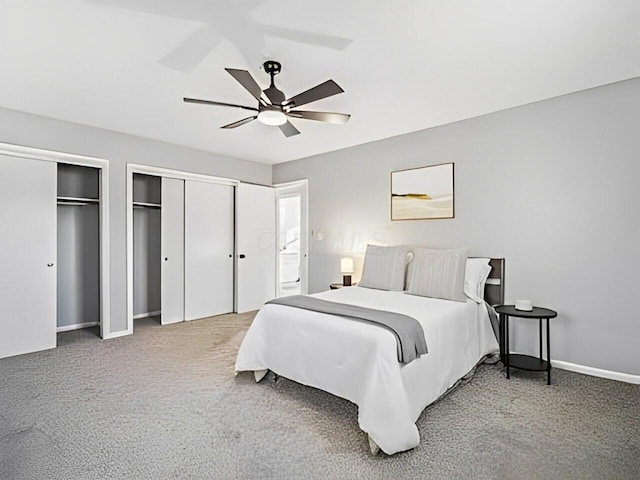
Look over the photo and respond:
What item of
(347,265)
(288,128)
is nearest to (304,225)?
(347,265)

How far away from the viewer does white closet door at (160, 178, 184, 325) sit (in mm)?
4992

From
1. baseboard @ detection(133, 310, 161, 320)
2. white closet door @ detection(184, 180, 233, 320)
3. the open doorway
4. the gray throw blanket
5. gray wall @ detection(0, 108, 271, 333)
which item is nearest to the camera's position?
the gray throw blanket

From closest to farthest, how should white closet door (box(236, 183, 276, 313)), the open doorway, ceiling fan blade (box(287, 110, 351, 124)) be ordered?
1. ceiling fan blade (box(287, 110, 351, 124))
2. white closet door (box(236, 183, 276, 313))
3. the open doorway

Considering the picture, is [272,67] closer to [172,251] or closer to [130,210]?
[130,210]

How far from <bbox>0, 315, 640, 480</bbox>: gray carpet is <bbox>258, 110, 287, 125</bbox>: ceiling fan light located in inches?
84.5

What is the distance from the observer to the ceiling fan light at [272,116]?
2.72m

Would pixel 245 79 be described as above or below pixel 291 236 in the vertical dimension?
above

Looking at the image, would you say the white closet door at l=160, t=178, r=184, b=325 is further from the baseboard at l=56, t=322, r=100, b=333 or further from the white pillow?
the white pillow

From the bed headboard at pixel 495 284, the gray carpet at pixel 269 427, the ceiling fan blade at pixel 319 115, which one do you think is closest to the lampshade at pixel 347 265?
the bed headboard at pixel 495 284

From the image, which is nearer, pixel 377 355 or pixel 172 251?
pixel 377 355

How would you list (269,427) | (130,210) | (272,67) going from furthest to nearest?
1. (130,210)
2. (272,67)
3. (269,427)

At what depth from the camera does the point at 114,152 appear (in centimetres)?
439

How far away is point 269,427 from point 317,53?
2576 millimetres

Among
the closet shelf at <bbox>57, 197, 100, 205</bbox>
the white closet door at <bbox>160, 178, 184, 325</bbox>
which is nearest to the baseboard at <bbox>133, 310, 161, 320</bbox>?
the white closet door at <bbox>160, 178, 184, 325</bbox>
